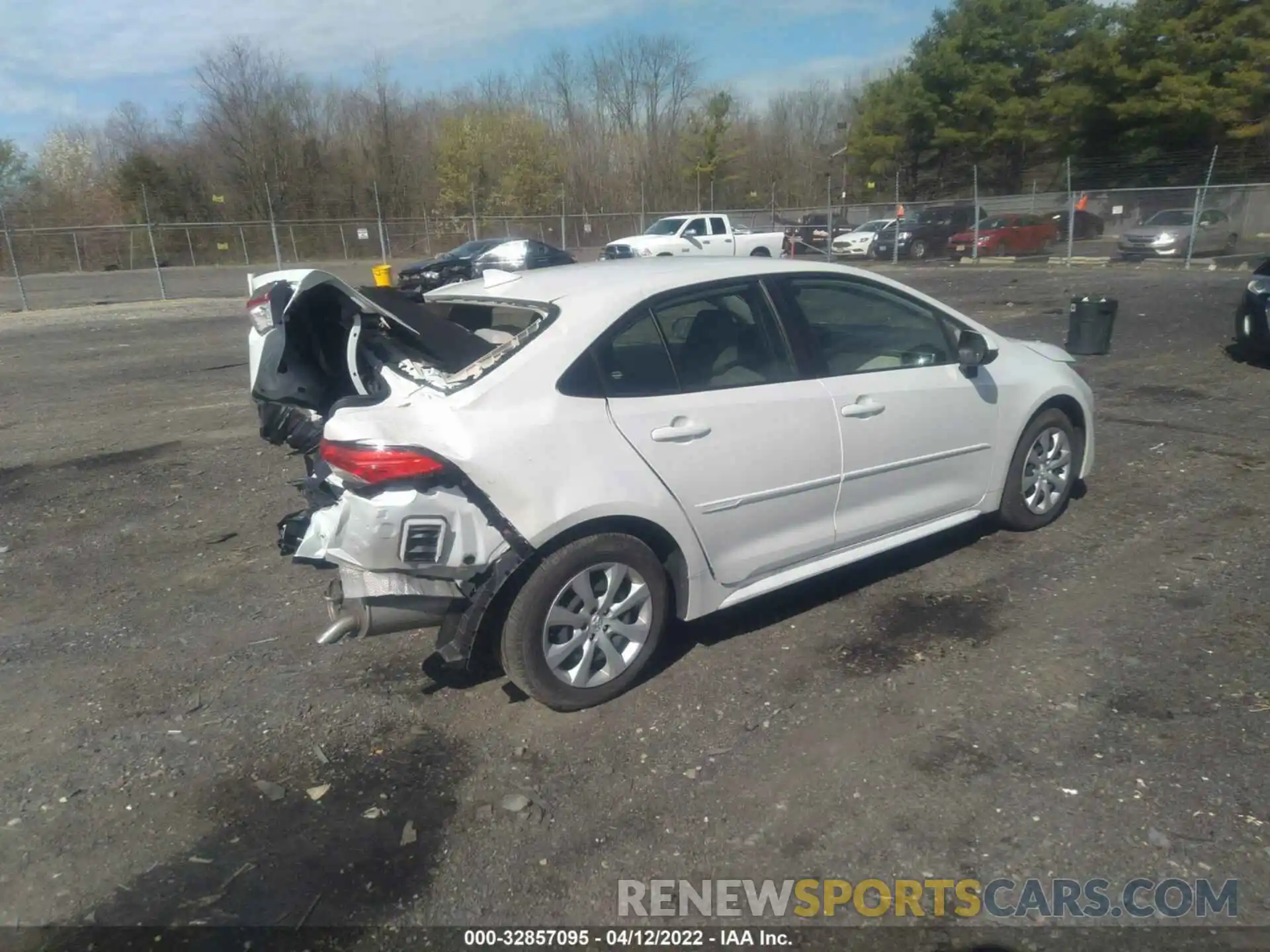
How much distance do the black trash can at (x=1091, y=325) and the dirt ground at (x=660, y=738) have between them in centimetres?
527

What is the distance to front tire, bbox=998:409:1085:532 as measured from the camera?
5047 millimetres

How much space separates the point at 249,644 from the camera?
429 centimetres

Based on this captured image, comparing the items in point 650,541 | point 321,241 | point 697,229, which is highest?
point 321,241

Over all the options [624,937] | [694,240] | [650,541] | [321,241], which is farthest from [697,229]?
[624,937]

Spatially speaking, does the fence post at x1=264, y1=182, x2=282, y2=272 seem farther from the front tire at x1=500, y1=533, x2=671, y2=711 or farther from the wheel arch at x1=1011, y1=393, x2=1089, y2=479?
the front tire at x1=500, y1=533, x2=671, y2=711

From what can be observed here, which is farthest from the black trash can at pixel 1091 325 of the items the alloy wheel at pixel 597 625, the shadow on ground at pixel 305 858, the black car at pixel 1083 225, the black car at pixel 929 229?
the black car at pixel 929 229

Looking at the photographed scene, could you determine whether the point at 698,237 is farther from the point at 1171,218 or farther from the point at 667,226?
the point at 1171,218

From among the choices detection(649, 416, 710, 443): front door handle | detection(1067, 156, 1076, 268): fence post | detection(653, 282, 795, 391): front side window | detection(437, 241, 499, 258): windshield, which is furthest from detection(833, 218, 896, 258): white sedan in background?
detection(649, 416, 710, 443): front door handle

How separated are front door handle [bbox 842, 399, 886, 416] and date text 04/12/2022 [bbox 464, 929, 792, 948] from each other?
2.33 metres

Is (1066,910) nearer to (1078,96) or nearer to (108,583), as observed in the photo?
(108,583)

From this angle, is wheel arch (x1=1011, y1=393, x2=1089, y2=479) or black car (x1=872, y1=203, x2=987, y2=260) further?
black car (x1=872, y1=203, x2=987, y2=260)

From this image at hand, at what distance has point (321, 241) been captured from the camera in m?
40.0

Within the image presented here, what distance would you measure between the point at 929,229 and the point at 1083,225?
4928 millimetres

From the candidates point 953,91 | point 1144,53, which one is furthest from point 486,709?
point 953,91
